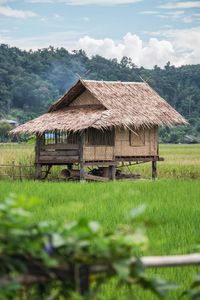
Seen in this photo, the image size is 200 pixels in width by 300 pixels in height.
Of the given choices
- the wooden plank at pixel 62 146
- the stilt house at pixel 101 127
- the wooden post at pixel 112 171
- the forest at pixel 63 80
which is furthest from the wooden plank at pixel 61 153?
the forest at pixel 63 80

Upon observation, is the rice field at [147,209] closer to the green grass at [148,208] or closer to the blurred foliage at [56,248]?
the green grass at [148,208]

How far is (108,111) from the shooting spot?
2053 cm

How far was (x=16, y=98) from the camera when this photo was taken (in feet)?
174

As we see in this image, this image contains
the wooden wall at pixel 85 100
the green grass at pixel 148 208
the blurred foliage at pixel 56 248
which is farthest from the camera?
the wooden wall at pixel 85 100

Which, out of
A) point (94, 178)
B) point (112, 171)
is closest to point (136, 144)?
point (112, 171)

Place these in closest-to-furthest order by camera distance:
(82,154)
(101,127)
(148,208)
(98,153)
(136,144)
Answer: (148,208) < (82,154) < (101,127) < (98,153) < (136,144)

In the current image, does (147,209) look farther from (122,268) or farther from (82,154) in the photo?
(82,154)

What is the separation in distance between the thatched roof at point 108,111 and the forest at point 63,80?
21.2m

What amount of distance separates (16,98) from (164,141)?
37.3 feet

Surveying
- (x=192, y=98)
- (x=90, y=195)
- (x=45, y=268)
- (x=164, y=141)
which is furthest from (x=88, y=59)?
(x=45, y=268)

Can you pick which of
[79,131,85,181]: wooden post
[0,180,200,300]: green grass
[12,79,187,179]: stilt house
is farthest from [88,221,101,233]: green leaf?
[79,131,85,181]: wooden post

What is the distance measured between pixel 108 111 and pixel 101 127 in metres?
0.54

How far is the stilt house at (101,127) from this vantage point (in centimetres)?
2034

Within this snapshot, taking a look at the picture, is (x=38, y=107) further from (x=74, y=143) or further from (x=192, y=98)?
(x=74, y=143)
